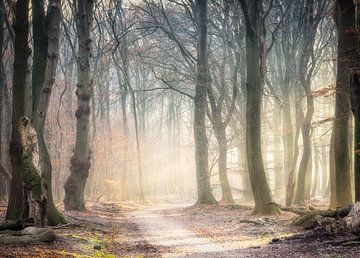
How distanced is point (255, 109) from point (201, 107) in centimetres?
809

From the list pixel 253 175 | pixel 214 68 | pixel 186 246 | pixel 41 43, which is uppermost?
pixel 214 68

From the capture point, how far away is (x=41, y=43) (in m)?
13.2

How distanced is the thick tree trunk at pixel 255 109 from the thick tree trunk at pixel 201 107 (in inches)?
284

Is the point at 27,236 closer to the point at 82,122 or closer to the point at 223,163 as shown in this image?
the point at 82,122

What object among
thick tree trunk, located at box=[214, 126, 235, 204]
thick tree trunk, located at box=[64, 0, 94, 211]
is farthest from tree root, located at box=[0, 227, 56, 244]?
thick tree trunk, located at box=[214, 126, 235, 204]

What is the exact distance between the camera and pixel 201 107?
25.1m

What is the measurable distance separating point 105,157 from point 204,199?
19150 millimetres

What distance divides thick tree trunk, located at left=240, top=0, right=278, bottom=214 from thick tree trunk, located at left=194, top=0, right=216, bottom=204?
Answer: 722 centimetres

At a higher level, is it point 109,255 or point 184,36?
point 184,36

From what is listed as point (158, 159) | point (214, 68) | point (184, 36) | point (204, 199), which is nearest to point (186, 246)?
point (204, 199)

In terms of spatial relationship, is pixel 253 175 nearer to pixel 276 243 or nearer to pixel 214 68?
pixel 276 243

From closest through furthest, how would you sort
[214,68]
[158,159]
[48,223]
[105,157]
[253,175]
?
[48,223]
[253,175]
[214,68]
[105,157]
[158,159]

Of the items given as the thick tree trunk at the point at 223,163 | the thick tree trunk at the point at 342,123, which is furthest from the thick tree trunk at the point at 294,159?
the thick tree trunk at the point at 342,123

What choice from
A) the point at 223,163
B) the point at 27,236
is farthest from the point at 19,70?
the point at 223,163
